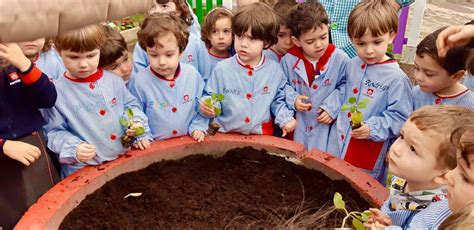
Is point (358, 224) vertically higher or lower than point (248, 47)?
lower

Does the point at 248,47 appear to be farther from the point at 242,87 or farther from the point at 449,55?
the point at 449,55

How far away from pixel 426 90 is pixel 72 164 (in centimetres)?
188

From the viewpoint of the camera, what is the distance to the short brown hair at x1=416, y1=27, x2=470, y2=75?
2.06 m

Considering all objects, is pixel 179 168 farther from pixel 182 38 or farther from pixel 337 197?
pixel 337 197

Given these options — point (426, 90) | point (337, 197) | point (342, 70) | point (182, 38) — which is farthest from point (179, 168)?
point (426, 90)

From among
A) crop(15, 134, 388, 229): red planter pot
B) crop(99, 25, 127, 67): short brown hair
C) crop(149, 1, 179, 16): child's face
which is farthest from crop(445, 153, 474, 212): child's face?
crop(149, 1, 179, 16): child's face

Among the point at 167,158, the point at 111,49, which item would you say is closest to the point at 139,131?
the point at 167,158

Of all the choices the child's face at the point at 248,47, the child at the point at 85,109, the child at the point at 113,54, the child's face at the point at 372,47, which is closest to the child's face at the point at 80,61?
the child at the point at 85,109

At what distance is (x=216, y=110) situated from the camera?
2.51 meters

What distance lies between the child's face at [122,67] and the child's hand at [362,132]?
148cm

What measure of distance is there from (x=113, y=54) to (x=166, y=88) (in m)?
0.44

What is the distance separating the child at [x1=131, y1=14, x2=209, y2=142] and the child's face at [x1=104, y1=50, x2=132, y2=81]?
276 millimetres

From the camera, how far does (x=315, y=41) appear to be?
8.63 ft

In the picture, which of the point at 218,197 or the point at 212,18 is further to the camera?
the point at 212,18
